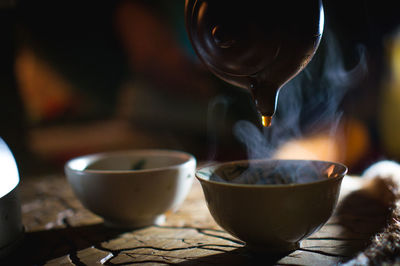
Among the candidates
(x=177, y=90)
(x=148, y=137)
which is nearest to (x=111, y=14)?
(x=177, y=90)

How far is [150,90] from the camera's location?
3.02m

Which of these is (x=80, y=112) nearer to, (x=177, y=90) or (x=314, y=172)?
(x=177, y=90)

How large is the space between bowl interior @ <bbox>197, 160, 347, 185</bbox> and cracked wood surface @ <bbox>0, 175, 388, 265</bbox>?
87mm

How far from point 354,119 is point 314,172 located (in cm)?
210

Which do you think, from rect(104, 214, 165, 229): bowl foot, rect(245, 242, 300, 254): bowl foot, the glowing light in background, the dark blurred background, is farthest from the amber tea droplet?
the dark blurred background

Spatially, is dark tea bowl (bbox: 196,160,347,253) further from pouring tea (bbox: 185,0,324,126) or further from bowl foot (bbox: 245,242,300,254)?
pouring tea (bbox: 185,0,324,126)

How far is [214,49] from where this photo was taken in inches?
15.5

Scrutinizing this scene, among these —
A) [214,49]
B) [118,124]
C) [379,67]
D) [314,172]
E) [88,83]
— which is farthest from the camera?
[118,124]

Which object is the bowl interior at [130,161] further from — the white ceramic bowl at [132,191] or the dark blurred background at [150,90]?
the dark blurred background at [150,90]

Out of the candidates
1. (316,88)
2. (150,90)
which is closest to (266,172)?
(316,88)

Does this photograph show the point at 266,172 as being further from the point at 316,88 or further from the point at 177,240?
the point at 316,88

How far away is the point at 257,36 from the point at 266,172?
0.81 ft

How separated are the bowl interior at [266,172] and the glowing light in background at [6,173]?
29 centimetres

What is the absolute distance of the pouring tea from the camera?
0.36 m
